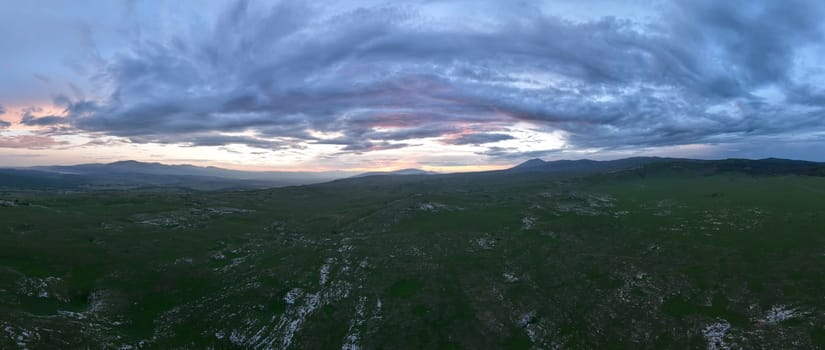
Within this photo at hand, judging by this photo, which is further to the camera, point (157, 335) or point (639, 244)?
point (639, 244)

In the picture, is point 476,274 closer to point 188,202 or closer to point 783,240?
point 783,240

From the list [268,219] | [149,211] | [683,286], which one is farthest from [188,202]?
[683,286]

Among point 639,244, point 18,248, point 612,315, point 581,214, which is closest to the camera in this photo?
point 612,315

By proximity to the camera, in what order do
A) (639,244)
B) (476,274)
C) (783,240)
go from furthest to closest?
(639,244), (783,240), (476,274)

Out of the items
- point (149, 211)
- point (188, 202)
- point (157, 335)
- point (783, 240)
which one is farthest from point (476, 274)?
point (188, 202)

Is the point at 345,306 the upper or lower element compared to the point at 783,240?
lower

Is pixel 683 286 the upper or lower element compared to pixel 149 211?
lower

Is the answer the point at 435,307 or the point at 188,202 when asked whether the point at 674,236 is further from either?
the point at 188,202
